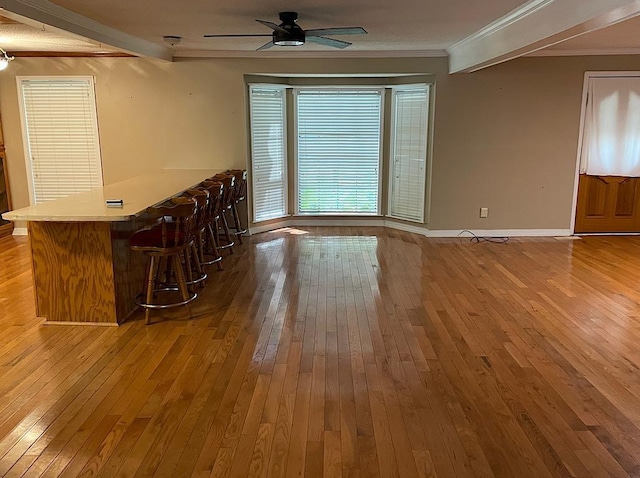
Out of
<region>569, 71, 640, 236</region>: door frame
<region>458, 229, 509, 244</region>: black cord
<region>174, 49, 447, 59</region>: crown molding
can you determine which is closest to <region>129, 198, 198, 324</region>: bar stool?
<region>174, 49, 447, 59</region>: crown molding

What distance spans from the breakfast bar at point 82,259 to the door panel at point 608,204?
221 inches

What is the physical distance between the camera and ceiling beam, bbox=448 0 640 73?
10.4 ft

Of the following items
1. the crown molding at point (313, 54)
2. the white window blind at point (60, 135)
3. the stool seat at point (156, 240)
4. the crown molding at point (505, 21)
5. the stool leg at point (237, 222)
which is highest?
the crown molding at point (313, 54)

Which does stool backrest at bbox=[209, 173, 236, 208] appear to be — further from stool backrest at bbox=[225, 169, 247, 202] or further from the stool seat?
the stool seat

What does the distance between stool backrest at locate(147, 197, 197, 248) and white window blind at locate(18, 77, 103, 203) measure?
10.7 ft

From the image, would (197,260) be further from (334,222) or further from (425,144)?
(425,144)

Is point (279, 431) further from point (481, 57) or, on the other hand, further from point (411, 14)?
point (481, 57)

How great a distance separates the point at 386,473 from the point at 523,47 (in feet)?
11.6

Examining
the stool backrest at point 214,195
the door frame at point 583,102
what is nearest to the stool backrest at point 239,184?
the stool backrest at point 214,195

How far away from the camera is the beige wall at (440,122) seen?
6.65 metres

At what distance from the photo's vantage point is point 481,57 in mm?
5367

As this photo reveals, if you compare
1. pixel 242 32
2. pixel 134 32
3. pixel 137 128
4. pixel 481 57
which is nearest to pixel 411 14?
pixel 481 57

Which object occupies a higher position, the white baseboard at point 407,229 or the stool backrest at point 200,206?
the stool backrest at point 200,206

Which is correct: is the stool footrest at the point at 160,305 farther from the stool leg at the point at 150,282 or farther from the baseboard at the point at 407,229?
the baseboard at the point at 407,229
